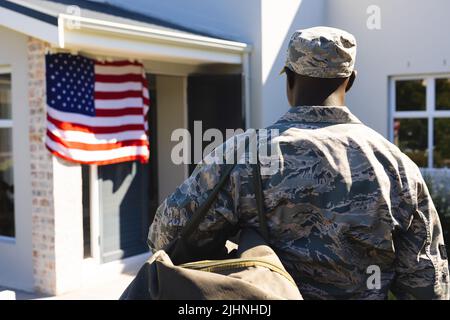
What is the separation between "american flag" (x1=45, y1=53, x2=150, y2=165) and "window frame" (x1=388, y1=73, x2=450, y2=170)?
4.06m

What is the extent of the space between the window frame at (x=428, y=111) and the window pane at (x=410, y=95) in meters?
0.05

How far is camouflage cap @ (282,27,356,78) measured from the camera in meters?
1.84

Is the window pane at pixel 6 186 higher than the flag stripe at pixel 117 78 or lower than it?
lower

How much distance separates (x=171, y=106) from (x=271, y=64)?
1.56 m

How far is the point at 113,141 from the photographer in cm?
657

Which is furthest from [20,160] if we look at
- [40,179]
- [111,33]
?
[111,33]

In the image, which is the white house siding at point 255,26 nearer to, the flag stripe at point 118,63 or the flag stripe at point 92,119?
the flag stripe at point 118,63

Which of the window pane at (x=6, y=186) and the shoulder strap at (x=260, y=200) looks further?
the window pane at (x=6, y=186)

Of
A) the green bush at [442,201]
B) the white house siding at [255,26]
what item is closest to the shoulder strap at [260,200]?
the green bush at [442,201]

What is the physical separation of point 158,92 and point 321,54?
6.81m

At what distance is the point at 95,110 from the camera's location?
20.8ft

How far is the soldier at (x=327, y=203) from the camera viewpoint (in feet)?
5.76

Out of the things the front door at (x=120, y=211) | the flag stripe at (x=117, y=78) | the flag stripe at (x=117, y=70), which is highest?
the flag stripe at (x=117, y=70)

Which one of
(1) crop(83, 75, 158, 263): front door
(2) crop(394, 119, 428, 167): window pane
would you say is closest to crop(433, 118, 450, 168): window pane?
(2) crop(394, 119, 428, 167): window pane
